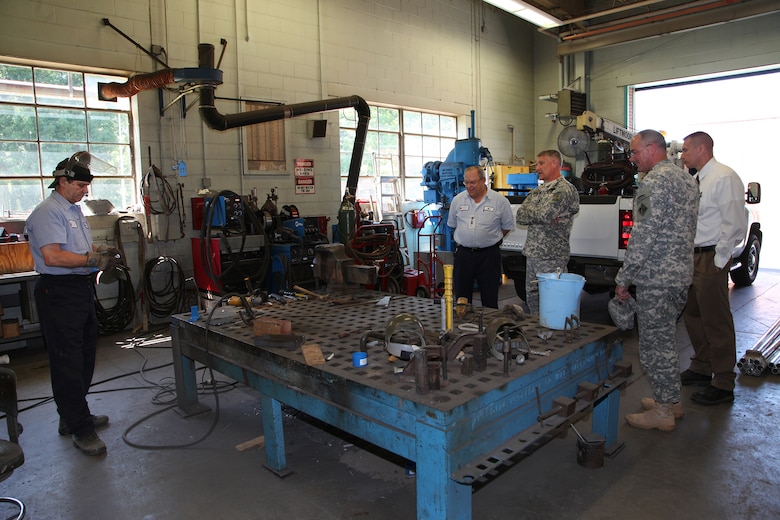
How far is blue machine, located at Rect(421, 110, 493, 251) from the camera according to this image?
7.25 m

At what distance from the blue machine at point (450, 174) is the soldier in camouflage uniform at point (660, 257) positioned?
448 centimetres

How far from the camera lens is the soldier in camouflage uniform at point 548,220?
3750mm

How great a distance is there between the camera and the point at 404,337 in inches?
83.7

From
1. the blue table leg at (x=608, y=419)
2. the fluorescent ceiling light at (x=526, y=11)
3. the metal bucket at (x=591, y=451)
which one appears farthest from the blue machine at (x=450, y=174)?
the metal bucket at (x=591, y=451)

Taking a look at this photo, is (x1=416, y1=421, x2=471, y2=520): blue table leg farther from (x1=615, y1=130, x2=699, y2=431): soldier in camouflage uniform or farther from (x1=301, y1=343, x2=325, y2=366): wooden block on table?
(x1=615, y1=130, x2=699, y2=431): soldier in camouflage uniform

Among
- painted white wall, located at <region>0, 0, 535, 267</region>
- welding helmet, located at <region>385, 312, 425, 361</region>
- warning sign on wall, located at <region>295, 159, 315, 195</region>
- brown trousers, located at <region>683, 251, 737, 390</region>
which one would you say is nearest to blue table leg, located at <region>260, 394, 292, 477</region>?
welding helmet, located at <region>385, 312, 425, 361</region>

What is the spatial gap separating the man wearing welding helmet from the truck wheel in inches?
279

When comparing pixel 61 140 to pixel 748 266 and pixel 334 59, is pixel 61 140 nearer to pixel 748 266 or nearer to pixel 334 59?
pixel 334 59

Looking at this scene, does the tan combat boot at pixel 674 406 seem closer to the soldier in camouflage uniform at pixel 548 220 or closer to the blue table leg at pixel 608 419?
the blue table leg at pixel 608 419

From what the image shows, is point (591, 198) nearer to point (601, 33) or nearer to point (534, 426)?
point (534, 426)

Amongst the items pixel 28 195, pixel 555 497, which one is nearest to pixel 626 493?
pixel 555 497

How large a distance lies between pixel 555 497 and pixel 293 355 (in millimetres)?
1230

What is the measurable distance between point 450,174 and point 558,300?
513cm

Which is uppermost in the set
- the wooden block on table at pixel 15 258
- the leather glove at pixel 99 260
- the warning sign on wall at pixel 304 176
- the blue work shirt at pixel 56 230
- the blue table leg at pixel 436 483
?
the warning sign on wall at pixel 304 176
